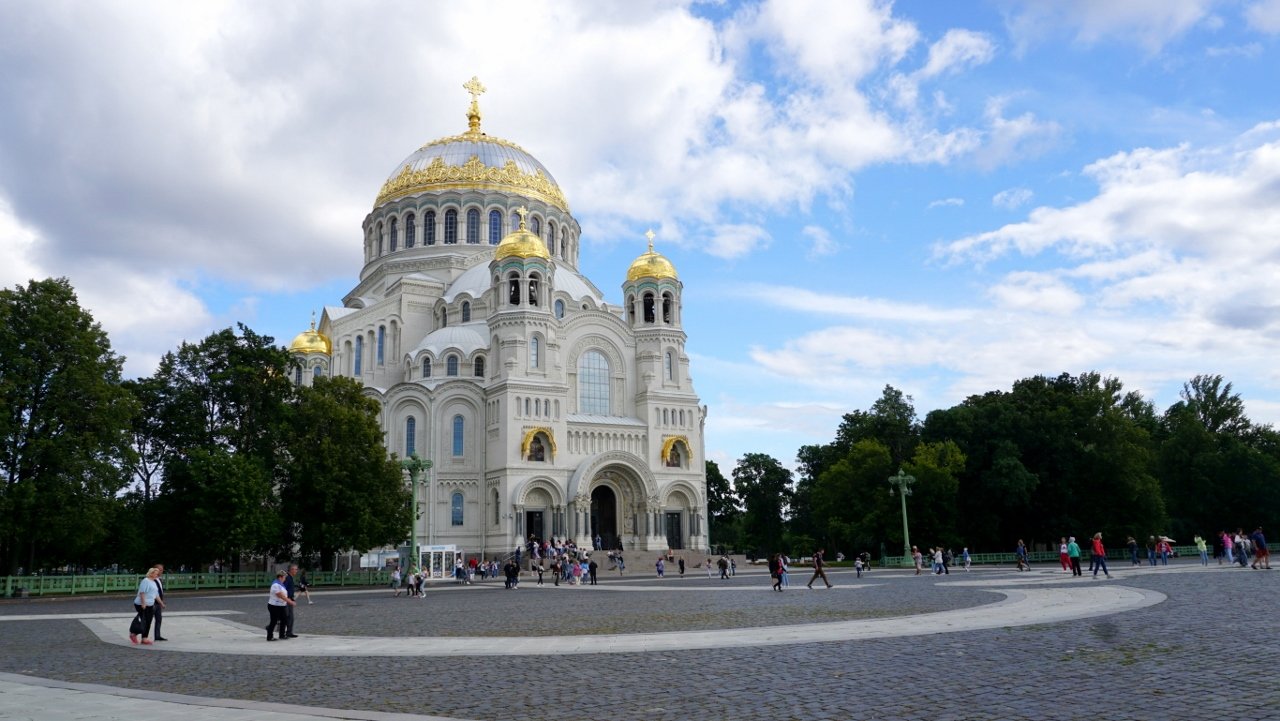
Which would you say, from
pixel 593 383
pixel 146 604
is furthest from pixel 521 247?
pixel 146 604

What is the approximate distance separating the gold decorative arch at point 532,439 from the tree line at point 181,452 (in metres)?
10.8

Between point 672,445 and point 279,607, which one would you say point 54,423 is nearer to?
point 279,607

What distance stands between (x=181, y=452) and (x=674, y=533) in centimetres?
2737

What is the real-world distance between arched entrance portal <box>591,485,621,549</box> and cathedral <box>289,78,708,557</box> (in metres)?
0.12

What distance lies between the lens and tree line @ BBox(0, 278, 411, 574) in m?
31.2

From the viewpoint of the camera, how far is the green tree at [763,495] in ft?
266

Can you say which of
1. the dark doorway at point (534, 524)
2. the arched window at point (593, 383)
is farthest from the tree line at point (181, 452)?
the arched window at point (593, 383)

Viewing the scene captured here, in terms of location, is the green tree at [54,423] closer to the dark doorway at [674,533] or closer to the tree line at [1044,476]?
the dark doorway at [674,533]

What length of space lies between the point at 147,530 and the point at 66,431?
774 cm

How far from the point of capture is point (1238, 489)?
5866 cm

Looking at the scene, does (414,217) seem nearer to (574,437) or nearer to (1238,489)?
(574,437)

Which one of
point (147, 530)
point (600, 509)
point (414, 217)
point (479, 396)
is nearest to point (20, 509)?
point (147, 530)

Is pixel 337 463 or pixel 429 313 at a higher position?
pixel 429 313

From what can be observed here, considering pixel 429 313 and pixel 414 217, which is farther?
pixel 414 217
